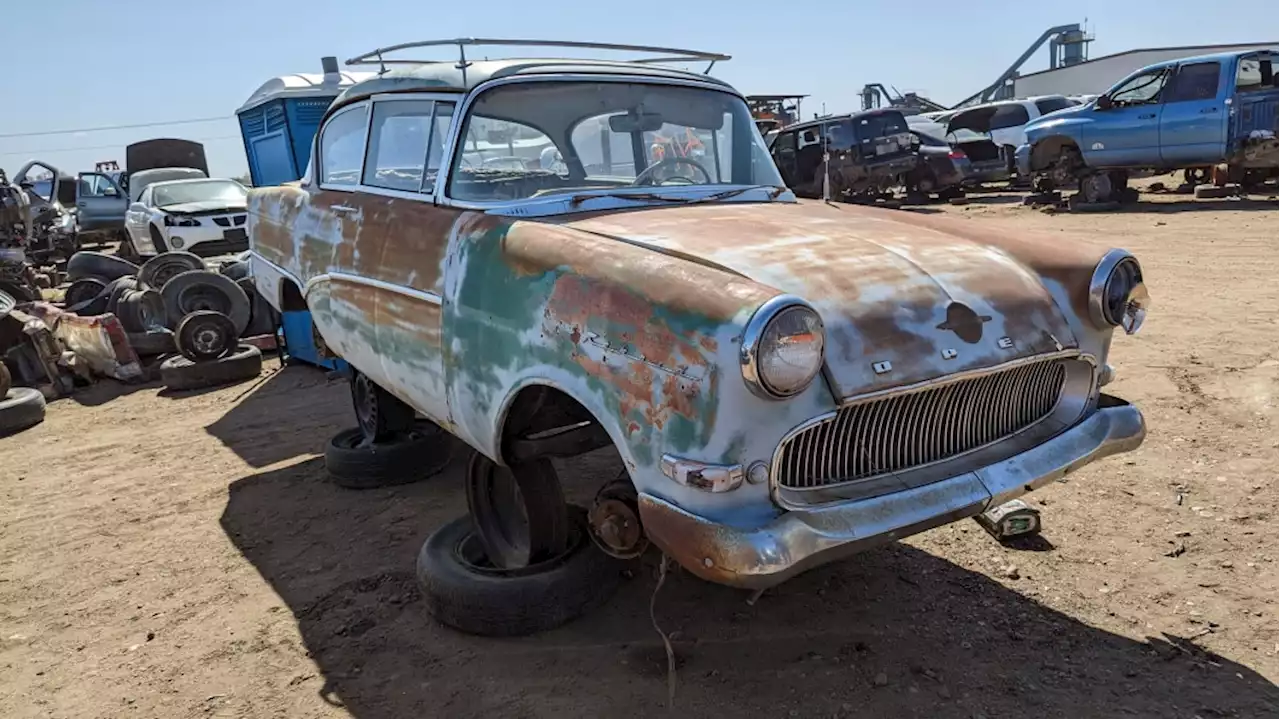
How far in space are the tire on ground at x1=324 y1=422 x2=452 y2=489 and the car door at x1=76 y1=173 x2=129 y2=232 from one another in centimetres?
1716

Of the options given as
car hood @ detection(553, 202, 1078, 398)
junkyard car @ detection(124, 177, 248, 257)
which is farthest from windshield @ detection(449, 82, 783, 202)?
junkyard car @ detection(124, 177, 248, 257)

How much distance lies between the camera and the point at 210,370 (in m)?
7.22

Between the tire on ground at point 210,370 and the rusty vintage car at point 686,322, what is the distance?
3.40 m

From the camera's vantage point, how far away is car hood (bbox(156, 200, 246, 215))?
1185 centimetres

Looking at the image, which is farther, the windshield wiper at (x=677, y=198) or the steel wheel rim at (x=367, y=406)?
the steel wheel rim at (x=367, y=406)

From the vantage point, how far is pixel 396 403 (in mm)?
4770

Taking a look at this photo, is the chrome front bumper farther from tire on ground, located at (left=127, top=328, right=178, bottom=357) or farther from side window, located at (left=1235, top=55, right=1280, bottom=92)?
side window, located at (left=1235, top=55, right=1280, bottom=92)

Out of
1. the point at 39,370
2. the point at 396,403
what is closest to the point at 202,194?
the point at 39,370

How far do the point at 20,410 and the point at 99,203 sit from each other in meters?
14.9

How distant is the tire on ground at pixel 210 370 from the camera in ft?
23.5

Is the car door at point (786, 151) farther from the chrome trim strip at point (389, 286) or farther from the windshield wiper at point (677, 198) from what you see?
the chrome trim strip at point (389, 286)

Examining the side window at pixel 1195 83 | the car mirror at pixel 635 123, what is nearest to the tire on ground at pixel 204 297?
the car mirror at pixel 635 123

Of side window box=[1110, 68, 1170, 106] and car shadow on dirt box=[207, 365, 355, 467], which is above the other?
side window box=[1110, 68, 1170, 106]

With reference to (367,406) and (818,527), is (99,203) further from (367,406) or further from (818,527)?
(818,527)
